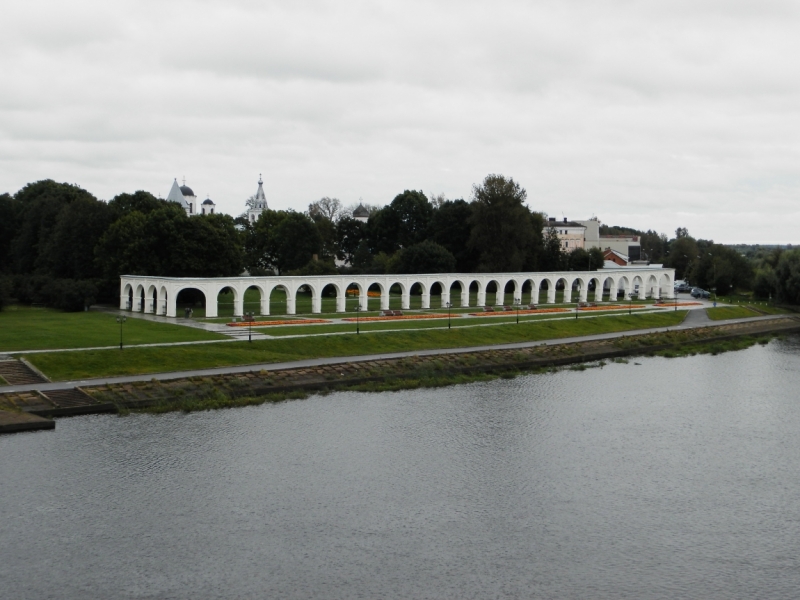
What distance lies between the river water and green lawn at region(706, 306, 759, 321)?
106 feet

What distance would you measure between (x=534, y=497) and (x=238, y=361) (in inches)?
692

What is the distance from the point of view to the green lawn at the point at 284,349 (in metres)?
33.1

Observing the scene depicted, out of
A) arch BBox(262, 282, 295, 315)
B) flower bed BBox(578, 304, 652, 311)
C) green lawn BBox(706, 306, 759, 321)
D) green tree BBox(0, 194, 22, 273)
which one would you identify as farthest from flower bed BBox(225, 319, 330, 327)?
green tree BBox(0, 194, 22, 273)

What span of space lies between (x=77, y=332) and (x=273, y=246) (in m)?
45.2

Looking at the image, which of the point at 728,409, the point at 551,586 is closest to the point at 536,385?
the point at 728,409

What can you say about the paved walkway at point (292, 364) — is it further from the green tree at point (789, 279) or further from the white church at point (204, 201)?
the white church at point (204, 201)

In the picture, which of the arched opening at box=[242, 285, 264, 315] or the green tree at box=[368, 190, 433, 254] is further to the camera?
the green tree at box=[368, 190, 433, 254]

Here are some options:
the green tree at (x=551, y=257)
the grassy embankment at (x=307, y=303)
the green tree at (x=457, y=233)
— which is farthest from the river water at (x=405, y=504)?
the green tree at (x=551, y=257)

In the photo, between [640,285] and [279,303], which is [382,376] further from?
[640,285]

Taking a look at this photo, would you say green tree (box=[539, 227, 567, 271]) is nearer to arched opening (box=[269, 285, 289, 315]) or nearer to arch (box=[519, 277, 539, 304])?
arch (box=[519, 277, 539, 304])

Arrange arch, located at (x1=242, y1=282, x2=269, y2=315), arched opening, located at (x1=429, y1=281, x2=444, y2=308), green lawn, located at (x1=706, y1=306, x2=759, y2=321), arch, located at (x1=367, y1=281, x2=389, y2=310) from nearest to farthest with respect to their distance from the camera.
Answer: arch, located at (x1=242, y1=282, x2=269, y2=315) < arch, located at (x1=367, y1=281, x2=389, y2=310) < green lawn, located at (x1=706, y1=306, x2=759, y2=321) < arched opening, located at (x1=429, y1=281, x2=444, y2=308)

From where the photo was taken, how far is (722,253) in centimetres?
8700

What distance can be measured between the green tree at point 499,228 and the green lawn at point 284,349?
21.1 m

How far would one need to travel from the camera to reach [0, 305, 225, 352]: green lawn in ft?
121
